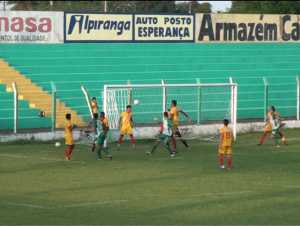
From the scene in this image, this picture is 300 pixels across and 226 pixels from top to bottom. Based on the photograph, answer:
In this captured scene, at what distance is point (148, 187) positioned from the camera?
25391mm

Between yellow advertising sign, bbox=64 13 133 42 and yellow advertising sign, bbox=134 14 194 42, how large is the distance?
1.62 feet

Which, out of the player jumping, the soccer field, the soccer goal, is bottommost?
the soccer field

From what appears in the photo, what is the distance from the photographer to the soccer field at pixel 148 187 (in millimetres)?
20016

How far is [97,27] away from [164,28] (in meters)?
3.63

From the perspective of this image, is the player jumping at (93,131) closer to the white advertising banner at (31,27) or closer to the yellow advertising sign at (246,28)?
the white advertising banner at (31,27)

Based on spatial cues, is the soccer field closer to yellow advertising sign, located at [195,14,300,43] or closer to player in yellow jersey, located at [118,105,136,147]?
player in yellow jersey, located at [118,105,136,147]

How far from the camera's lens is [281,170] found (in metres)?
29.9

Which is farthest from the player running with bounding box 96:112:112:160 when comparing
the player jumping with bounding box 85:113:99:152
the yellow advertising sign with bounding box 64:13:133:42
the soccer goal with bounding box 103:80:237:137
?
the yellow advertising sign with bounding box 64:13:133:42

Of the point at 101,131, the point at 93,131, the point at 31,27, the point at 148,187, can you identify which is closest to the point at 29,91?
the point at 31,27

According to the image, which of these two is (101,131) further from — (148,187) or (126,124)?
(148,187)

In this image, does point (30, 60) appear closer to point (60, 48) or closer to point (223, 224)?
point (60, 48)

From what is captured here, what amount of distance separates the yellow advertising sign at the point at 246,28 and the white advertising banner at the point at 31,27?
7629 millimetres

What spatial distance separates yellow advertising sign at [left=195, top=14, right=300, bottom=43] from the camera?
49.6 m

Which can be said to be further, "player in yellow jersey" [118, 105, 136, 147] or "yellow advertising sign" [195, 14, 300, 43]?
"yellow advertising sign" [195, 14, 300, 43]
